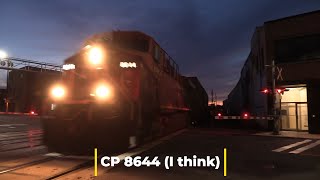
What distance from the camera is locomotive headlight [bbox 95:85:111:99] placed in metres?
10.8

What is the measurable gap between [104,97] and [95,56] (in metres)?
1.68

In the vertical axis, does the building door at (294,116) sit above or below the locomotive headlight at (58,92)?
below

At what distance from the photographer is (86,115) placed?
10.6 m

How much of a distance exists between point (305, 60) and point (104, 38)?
54.2 ft

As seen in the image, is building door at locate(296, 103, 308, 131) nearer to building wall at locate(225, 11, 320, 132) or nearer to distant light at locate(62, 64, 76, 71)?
building wall at locate(225, 11, 320, 132)

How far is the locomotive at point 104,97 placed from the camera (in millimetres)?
10594

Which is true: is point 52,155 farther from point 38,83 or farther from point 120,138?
point 38,83

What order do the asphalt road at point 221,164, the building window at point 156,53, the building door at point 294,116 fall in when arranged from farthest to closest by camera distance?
the building door at point 294,116
the building window at point 156,53
the asphalt road at point 221,164

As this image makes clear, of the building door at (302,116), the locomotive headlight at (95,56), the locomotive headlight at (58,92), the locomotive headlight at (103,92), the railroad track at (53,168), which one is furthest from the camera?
the building door at (302,116)

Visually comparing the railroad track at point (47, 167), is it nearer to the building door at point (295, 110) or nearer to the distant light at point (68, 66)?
the distant light at point (68, 66)

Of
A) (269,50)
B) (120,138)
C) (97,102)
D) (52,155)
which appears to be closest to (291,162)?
(120,138)

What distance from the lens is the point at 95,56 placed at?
459 inches

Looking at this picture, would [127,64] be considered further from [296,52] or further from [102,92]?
[296,52]

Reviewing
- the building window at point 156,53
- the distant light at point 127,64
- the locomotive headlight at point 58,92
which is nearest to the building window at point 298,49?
the building window at point 156,53
